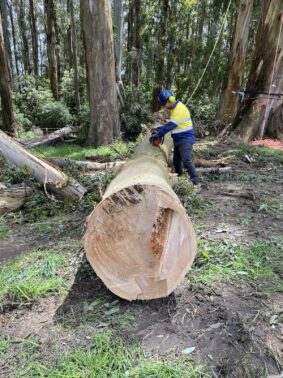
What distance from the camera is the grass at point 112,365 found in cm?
248

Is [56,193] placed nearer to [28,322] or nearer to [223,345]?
[28,322]

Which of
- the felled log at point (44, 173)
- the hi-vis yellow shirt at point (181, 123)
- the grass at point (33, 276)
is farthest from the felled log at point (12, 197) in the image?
the hi-vis yellow shirt at point (181, 123)

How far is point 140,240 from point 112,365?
1.04m

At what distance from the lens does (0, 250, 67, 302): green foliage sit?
3.40 meters

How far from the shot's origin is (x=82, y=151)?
10578 millimetres

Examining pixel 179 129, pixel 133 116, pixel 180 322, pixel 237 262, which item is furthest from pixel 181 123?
pixel 133 116

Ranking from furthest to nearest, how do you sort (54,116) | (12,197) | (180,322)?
(54,116) → (12,197) → (180,322)

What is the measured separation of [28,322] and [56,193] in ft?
11.4

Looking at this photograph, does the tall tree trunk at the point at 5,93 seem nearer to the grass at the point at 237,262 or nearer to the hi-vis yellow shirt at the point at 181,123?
the hi-vis yellow shirt at the point at 181,123

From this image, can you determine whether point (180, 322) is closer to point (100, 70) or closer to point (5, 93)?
point (100, 70)

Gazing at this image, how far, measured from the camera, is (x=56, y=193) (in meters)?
6.38

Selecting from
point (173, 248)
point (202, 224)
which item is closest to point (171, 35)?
point (202, 224)

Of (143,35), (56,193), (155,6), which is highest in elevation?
(155,6)

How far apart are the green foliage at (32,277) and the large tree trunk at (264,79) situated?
881 cm
